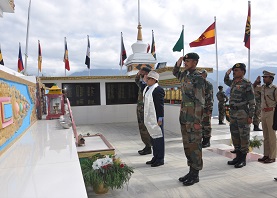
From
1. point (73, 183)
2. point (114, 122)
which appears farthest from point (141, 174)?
point (114, 122)

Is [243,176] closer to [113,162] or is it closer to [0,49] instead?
[113,162]

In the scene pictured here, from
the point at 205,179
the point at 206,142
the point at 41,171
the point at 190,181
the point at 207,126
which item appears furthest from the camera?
the point at 207,126

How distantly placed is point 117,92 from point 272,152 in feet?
24.7

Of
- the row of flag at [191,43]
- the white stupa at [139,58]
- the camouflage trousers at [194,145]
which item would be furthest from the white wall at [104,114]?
the camouflage trousers at [194,145]

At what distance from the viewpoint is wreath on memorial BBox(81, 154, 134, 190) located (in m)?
2.82

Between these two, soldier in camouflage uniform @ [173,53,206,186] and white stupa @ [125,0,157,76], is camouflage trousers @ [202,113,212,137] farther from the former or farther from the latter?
white stupa @ [125,0,157,76]

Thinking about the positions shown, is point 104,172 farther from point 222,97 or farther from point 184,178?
point 222,97

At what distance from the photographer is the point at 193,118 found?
329 cm

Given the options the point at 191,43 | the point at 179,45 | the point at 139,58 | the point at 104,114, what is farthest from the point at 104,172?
the point at 139,58

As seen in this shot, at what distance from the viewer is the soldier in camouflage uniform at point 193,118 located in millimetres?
3279

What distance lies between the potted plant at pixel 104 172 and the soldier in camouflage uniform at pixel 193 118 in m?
0.90

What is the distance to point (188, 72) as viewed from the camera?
3457 millimetres

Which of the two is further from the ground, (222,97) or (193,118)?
(222,97)

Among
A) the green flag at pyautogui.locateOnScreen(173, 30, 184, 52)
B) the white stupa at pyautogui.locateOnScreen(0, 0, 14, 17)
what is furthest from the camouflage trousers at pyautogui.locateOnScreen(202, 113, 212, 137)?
the white stupa at pyautogui.locateOnScreen(0, 0, 14, 17)
